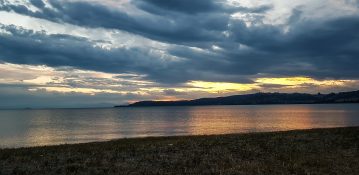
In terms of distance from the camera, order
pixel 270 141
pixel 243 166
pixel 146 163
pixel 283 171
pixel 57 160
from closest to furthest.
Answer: pixel 283 171, pixel 243 166, pixel 146 163, pixel 57 160, pixel 270 141

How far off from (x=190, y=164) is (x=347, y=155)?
10.7 m

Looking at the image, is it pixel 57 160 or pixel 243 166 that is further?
pixel 57 160

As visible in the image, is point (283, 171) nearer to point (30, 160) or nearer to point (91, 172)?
point (91, 172)

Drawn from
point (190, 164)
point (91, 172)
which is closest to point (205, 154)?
point (190, 164)

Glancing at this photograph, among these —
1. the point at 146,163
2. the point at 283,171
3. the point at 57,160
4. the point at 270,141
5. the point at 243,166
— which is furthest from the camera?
the point at 270,141

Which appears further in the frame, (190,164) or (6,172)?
(190,164)

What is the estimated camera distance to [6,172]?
66.8 ft

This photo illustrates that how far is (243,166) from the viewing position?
69.1 ft

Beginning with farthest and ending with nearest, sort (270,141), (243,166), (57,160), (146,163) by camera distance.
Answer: (270,141)
(57,160)
(146,163)
(243,166)

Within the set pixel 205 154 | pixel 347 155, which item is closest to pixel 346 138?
pixel 347 155

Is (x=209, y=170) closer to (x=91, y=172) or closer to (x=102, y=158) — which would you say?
(x=91, y=172)

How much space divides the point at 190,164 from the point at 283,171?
17.4 feet

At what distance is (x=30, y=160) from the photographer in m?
24.9

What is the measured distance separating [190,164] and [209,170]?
81.8 inches
